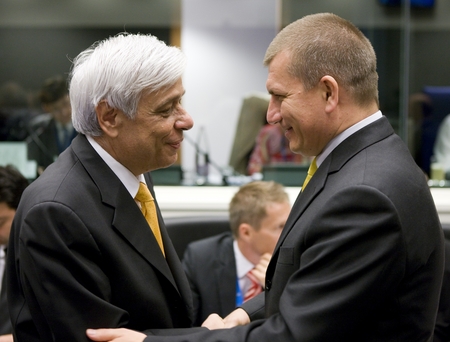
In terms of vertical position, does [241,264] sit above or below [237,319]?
below

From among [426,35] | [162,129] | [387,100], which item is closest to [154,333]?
[162,129]

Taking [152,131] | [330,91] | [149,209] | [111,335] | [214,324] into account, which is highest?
[330,91]

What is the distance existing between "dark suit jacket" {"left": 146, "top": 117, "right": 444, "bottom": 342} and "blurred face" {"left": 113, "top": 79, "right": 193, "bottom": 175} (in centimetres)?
41

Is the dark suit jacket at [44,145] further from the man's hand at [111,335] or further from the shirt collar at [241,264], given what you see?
the man's hand at [111,335]

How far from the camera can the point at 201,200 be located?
3.77 m

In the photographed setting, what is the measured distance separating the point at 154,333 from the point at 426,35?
3558mm

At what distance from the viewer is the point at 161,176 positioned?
399cm

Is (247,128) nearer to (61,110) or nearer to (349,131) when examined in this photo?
(61,110)

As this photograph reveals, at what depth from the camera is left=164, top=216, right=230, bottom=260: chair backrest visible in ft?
10.1

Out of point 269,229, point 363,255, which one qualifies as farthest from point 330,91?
point 269,229

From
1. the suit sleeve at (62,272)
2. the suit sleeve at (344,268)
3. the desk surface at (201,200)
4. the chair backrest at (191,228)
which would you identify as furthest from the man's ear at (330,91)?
the desk surface at (201,200)

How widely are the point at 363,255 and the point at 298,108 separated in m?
→ 0.38

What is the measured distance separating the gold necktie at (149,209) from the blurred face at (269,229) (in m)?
1.03

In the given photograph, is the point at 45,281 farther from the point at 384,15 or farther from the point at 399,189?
the point at 384,15
